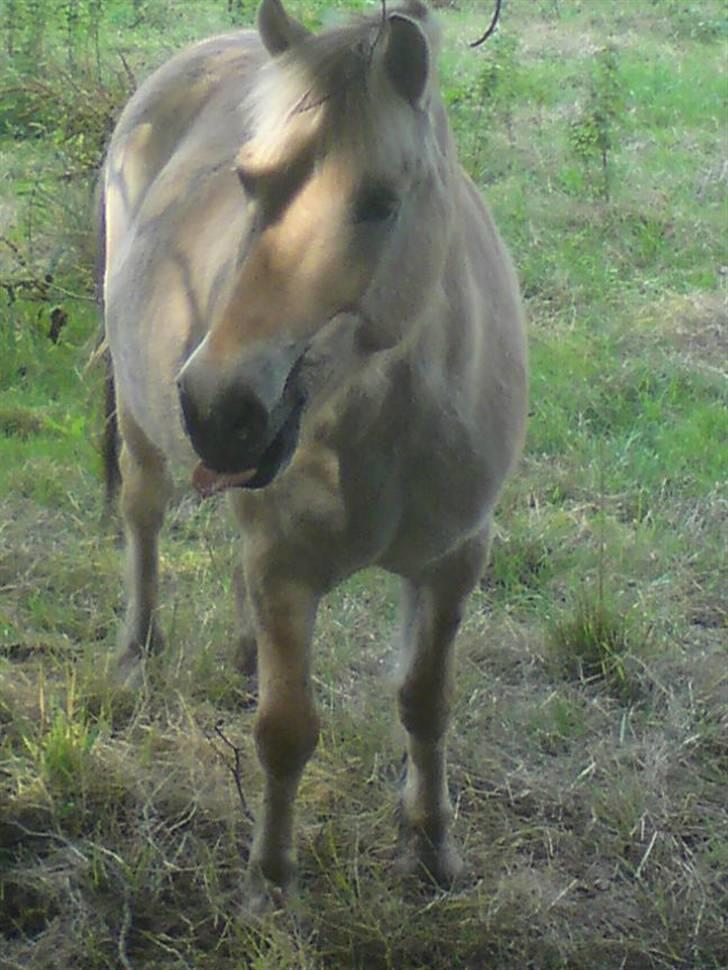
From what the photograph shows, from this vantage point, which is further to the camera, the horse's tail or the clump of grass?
the horse's tail

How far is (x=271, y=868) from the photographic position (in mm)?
2691

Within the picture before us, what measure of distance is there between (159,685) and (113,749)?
376mm

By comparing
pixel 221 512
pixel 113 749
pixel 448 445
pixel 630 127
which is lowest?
pixel 630 127

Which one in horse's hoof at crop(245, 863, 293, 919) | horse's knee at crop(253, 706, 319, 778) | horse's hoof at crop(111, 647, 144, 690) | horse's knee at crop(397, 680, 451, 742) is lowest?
horse's hoof at crop(111, 647, 144, 690)

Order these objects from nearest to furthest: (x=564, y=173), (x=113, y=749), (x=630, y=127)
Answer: (x=113, y=749)
(x=564, y=173)
(x=630, y=127)

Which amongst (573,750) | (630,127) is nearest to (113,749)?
(573,750)

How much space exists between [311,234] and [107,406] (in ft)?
7.08

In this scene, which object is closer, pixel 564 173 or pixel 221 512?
pixel 221 512

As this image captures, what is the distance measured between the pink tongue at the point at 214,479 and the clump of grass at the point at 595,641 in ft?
5.69

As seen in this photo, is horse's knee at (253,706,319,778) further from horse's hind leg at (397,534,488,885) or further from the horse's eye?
the horse's eye

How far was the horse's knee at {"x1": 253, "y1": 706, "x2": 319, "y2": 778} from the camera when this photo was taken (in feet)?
8.38

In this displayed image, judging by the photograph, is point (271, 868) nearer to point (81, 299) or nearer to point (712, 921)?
point (712, 921)

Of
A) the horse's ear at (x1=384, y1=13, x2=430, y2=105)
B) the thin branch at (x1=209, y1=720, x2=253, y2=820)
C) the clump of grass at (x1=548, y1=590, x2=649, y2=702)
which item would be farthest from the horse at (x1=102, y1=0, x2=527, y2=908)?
the clump of grass at (x1=548, y1=590, x2=649, y2=702)

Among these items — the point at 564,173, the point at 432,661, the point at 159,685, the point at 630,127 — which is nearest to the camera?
the point at 432,661
